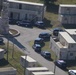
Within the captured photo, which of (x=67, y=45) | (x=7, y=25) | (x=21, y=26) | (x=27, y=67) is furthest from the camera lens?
(x=21, y=26)

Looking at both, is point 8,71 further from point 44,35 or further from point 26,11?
point 26,11

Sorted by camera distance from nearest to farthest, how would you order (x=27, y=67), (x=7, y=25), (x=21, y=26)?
1. (x=27, y=67)
2. (x=7, y=25)
3. (x=21, y=26)

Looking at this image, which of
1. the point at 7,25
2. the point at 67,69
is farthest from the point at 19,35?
the point at 67,69

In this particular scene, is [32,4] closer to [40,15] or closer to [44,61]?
[40,15]

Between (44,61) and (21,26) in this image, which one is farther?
(21,26)

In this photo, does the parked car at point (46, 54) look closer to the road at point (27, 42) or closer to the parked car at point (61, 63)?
the road at point (27, 42)
